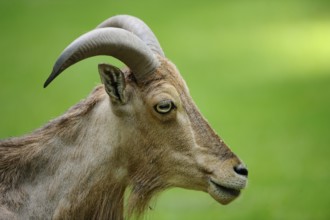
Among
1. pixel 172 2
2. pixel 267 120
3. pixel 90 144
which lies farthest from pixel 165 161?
pixel 172 2

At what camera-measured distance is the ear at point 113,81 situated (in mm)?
9109

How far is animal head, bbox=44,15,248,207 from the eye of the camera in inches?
361

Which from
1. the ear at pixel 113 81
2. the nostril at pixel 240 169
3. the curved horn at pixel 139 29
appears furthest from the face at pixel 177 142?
the curved horn at pixel 139 29

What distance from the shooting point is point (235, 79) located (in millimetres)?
27188

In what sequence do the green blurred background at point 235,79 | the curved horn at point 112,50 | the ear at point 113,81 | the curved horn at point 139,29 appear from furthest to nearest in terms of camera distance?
the green blurred background at point 235,79 → the curved horn at point 139,29 → the ear at point 113,81 → the curved horn at point 112,50

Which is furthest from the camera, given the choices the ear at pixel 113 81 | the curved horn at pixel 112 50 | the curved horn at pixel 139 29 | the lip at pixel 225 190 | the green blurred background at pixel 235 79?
the green blurred background at pixel 235 79

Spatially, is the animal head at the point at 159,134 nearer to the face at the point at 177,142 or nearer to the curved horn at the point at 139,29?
the face at the point at 177,142

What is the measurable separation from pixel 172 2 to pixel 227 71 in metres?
14.1

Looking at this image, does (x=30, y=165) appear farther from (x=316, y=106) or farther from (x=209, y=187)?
(x=316, y=106)

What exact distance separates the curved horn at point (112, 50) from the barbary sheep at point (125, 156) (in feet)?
0.05

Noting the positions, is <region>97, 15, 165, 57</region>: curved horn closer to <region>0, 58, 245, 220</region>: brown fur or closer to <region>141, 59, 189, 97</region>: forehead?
<region>141, 59, 189, 97</region>: forehead

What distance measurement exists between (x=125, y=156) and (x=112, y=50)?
50.1 inches

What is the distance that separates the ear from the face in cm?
15

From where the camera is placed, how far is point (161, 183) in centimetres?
945
